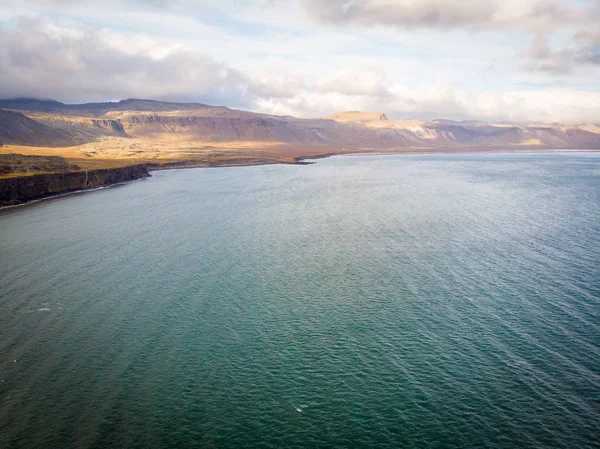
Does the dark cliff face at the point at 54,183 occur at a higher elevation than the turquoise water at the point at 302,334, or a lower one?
higher

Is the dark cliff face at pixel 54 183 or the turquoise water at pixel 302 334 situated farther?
the dark cliff face at pixel 54 183

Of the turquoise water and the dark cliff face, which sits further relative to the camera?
the dark cliff face

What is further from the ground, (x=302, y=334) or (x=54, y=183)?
(x=54, y=183)

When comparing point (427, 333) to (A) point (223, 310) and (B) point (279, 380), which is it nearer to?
(B) point (279, 380)

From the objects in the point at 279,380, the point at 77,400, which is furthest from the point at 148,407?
the point at 279,380

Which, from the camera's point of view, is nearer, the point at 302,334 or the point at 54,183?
the point at 302,334

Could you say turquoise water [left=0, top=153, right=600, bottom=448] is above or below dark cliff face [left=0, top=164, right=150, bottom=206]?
below
